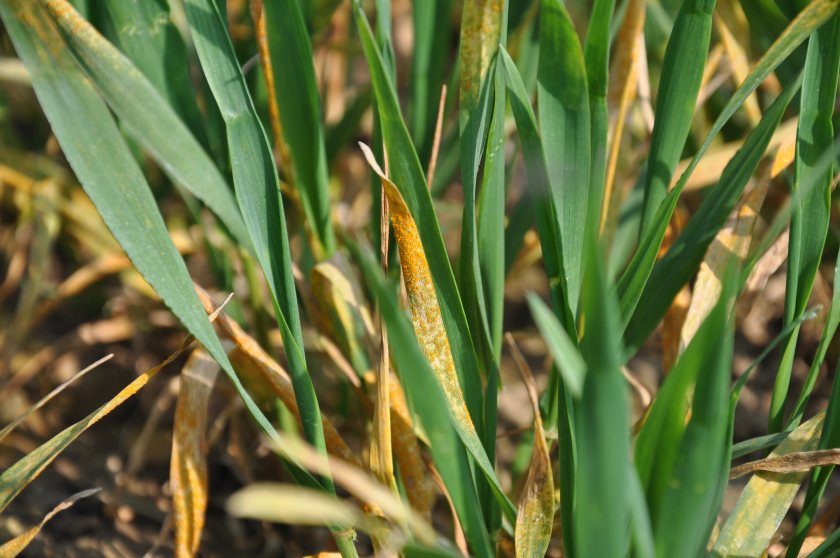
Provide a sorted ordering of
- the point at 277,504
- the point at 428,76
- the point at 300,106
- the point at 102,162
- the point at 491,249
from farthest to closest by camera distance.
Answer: the point at 428,76
the point at 300,106
the point at 491,249
the point at 102,162
the point at 277,504

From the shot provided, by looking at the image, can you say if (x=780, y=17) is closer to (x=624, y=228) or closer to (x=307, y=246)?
(x=624, y=228)

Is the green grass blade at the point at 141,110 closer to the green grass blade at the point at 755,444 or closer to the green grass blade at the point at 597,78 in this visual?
the green grass blade at the point at 597,78

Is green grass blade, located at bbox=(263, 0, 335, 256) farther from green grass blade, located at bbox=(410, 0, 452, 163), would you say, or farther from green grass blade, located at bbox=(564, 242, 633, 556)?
green grass blade, located at bbox=(564, 242, 633, 556)

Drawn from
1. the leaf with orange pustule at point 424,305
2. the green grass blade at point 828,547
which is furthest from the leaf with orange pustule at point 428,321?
the green grass blade at point 828,547

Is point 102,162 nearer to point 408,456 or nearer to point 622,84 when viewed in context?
point 408,456

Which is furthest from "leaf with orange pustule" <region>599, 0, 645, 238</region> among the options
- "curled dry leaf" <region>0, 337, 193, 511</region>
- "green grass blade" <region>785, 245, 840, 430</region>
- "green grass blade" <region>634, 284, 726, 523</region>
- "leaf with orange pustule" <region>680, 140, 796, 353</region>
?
"curled dry leaf" <region>0, 337, 193, 511</region>

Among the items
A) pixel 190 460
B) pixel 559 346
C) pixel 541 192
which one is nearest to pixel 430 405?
pixel 559 346
